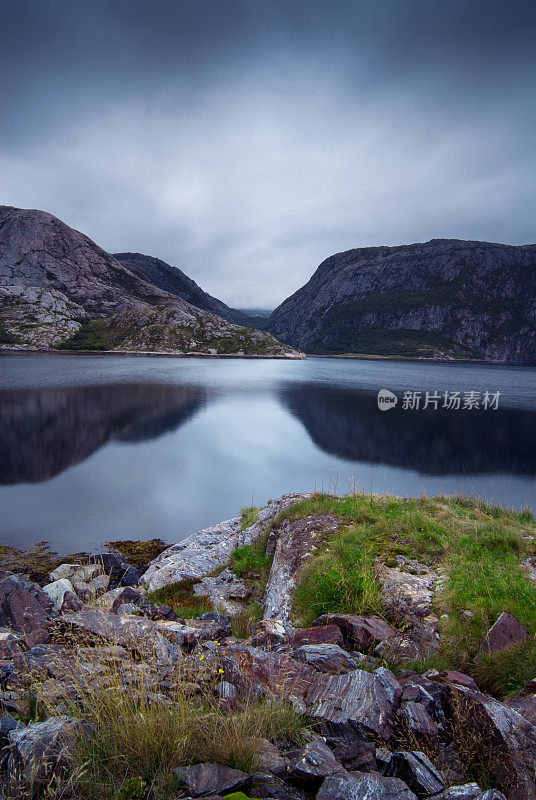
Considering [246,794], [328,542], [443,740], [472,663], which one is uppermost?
[246,794]

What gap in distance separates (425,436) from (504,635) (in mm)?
39986

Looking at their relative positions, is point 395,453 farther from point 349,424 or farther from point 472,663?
point 472,663

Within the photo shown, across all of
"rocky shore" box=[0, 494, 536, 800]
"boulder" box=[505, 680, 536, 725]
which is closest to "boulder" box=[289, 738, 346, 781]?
"rocky shore" box=[0, 494, 536, 800]

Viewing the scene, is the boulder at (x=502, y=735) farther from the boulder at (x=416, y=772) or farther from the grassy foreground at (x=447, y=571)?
the grassy foreground at (x=447, y=571)

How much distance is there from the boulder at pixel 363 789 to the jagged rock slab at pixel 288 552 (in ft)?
18.1

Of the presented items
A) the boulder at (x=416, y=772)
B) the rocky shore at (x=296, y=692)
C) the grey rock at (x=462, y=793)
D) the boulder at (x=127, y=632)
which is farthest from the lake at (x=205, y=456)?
the grey rock at (x=462, y=793)

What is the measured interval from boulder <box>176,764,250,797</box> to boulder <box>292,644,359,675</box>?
237 centimetres

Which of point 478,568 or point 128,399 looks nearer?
point 478,568

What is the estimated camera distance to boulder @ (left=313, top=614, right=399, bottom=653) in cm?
635

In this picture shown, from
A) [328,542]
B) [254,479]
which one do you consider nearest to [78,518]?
[254,479]

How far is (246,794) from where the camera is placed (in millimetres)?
3273

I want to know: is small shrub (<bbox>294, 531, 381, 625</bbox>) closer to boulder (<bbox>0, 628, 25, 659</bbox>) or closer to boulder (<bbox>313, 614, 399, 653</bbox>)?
boulder (<bbox>313, 614, 399, 653</bbox>)

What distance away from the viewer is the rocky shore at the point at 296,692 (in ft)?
Answer: 11.2

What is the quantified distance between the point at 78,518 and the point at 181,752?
20.0m
